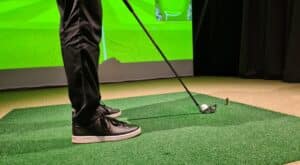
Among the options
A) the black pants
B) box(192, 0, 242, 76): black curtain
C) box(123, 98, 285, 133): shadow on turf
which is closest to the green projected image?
box(192, 0, 242, 76): black curtain

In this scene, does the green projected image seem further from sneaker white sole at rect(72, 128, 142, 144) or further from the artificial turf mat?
sneaker white sole at rect(72, 128, 142, 144)

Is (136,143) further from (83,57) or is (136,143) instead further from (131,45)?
(131,45)

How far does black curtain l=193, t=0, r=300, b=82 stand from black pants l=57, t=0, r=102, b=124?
2142mm

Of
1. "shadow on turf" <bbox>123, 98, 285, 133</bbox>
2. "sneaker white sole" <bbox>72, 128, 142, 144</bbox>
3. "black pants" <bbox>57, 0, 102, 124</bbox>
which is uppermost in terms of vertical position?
"black pants" <bbox>57, 0, 102, 124</bbox>

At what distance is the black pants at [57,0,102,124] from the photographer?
116 cm

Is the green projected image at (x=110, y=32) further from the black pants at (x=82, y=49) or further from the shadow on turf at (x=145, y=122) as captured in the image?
the black pants at (x=82, y=49)

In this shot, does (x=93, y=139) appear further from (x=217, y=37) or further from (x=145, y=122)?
(x=217, y=37)

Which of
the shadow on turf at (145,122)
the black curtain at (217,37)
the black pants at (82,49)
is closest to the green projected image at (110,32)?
the black curtain at (217,37)

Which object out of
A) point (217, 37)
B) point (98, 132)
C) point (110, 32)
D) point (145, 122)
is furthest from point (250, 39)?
point (98, 132)

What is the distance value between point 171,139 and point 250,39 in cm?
234

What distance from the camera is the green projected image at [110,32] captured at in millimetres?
2869

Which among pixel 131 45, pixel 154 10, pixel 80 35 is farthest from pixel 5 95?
pixel 80 35

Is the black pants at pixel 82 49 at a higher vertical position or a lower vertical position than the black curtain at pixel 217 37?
higher

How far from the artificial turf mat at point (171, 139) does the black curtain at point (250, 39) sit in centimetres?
130
